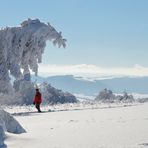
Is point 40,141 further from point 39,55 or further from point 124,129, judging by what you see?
point 39,55

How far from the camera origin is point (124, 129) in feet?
44.8

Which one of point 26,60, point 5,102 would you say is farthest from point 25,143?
point 5,102

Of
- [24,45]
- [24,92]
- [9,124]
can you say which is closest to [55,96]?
[24,92]

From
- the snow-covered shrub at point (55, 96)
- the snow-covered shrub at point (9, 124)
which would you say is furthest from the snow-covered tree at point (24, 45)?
the snow-covered shrub at point (55, 96)

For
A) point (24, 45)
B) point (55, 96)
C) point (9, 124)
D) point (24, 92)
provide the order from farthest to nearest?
point (55, 96) → point (24, 92) → point (24, 45) → point (9, 124)

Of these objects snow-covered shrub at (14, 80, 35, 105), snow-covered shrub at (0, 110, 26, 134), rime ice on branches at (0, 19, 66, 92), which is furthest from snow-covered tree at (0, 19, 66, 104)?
snow-covered shrub at (14, 80, 35, 105)

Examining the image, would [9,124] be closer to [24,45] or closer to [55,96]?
[24,45]

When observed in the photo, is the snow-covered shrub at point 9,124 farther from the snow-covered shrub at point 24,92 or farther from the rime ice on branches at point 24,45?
the snow-covered shrub at point 24,92

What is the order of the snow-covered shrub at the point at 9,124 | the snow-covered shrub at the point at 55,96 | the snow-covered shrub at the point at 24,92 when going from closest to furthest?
the snow-covered shrub at the point at 9,124 < the snow-covered shrub at the point at 24,92 < the snow-covered shrub at the point at 55,96

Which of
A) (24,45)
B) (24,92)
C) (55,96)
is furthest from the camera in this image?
(55,96)

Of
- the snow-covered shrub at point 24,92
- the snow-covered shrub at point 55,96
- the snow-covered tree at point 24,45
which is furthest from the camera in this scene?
the snow-covered shrub at point 55,96

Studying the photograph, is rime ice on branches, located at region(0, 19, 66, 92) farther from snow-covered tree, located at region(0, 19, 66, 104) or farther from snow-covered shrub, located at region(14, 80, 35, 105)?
snow-covered shrub, located at region(14, 80, 35, 105)

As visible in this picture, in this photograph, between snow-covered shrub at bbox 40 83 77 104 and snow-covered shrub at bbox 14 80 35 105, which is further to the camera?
snow-covered shrub at bbox 40 83 77 104

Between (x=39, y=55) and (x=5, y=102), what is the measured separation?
37.4ft
